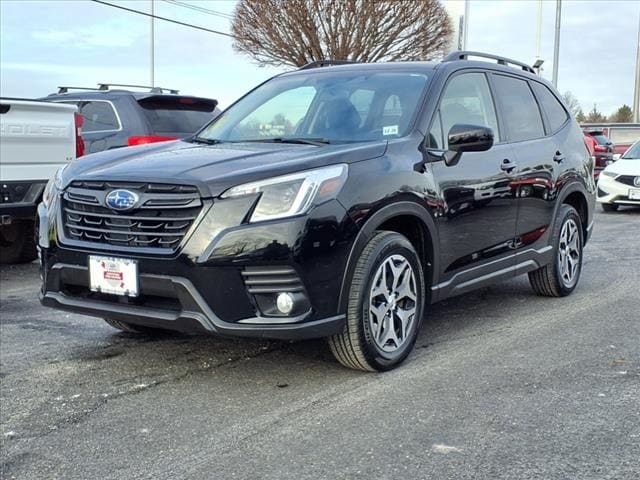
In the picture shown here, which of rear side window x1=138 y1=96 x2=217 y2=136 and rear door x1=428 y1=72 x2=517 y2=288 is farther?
rear side window x1=138 y1=96 x2=217 y2=136

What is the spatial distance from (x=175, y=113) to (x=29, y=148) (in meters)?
2.23

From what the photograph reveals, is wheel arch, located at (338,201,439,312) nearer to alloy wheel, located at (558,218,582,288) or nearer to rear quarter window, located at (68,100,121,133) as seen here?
alloy wheel, located at (558,218,582,288)

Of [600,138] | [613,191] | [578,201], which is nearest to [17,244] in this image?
[578,201]

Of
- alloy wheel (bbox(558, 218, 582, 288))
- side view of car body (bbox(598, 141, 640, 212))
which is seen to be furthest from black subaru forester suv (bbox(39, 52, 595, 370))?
side view of car body (bbox(598, 141, 640, 212))

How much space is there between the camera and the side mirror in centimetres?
450

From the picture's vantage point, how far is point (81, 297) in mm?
4035

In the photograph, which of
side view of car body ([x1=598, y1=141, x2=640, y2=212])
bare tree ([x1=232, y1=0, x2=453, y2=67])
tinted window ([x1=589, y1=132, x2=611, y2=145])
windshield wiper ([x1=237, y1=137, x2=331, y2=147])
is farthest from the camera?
bare tree ([x1=232, y1=0, x2=453, y2=67])

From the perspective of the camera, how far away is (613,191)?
44.0ft

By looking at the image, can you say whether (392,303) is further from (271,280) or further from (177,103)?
(177,103)

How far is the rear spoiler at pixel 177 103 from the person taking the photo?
28.5 feet

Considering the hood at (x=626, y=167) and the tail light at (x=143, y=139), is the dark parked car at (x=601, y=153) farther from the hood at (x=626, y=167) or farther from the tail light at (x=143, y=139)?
the tail light at (x=143, y=139)

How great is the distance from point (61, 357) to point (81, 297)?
0.76 m

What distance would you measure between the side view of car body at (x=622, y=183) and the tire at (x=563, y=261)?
7530 millimetres

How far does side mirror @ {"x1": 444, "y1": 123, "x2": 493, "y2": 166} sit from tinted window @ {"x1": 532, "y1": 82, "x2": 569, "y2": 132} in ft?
5.55
